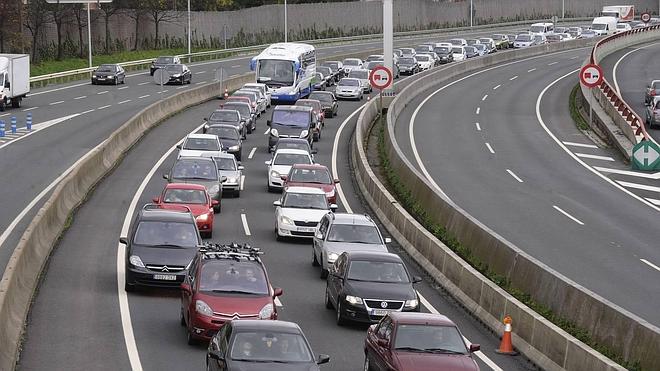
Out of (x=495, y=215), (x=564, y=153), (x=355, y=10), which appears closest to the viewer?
(x=495, y=215)

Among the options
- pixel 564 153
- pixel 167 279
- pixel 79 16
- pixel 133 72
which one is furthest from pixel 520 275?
pixel 79 16

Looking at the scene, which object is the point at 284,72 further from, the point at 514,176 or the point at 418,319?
the point at 418,319

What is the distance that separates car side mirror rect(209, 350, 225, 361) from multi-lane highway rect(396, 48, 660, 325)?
10140 mm

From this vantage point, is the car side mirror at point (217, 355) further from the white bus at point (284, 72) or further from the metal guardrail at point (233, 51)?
the metal guardrail at point (233, 51)

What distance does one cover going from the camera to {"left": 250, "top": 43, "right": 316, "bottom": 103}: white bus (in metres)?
67.5

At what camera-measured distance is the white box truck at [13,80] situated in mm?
63219

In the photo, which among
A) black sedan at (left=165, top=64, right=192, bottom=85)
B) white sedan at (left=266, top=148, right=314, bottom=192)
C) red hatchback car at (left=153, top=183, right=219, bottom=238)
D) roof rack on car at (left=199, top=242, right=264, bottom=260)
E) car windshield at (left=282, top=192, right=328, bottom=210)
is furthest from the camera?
black sedan at (left=165, top=64, right=192, bottom=85)

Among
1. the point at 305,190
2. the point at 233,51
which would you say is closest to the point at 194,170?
the point at 305,190

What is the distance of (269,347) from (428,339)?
245 cm

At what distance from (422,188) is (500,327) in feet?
42.3

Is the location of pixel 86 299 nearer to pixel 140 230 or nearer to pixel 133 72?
pixel 140 230

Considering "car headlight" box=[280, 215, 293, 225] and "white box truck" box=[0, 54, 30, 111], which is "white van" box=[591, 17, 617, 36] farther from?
"car headlight" box=[280, 215, 293, 225]

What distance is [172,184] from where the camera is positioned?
33.2 m

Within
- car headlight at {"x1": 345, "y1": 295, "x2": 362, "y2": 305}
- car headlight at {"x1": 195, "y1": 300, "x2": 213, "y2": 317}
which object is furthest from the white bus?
car headlight at {"x1": 195, "y1": 300, "x2": 213, "y2": 317}
